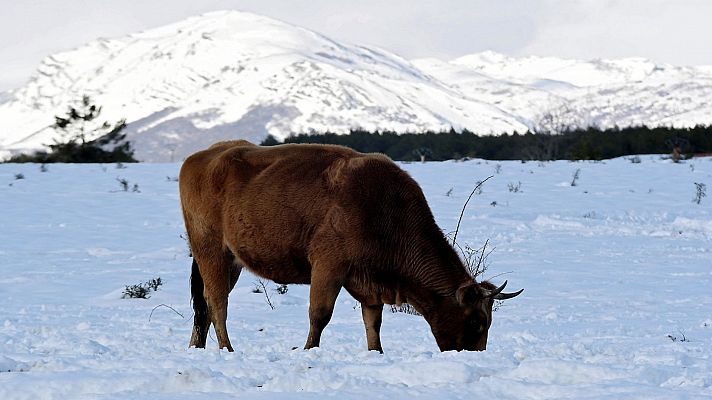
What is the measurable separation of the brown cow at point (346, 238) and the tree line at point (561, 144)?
101ft

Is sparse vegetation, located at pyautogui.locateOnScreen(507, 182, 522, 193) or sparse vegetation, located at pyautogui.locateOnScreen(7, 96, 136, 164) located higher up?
sparse vegetation, located at pyautogui.locateOnScreen(507, 182, 522, 193)

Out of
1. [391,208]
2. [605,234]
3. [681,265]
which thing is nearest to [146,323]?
[391,208]

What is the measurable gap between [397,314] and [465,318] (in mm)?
3177

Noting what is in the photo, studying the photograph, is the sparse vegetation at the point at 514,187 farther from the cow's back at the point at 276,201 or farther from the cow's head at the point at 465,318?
the cow's head at the point at 465,318

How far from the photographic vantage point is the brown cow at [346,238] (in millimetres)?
6516

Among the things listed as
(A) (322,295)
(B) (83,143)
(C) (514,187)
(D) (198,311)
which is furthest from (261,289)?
(B) (83,143)

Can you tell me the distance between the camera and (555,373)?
4.80 m

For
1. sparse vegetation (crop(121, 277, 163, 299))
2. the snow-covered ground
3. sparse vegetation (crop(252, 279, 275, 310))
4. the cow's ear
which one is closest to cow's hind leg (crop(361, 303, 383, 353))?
the snow-covered ground

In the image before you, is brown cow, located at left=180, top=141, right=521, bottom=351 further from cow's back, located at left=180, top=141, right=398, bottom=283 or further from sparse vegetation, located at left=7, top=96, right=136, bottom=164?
sparse vegetation, located at left=7, top=96, right=136, bottom=164

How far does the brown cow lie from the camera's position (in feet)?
21.4

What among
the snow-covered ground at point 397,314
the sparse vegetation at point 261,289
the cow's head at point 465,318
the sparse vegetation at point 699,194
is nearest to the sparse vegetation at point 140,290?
the snow-covered ground at point 397,314

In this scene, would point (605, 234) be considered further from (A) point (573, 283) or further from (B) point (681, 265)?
(A) point (573, 283)

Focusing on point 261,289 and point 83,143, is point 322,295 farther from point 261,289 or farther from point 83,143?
point 83,143

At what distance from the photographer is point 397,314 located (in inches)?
378
